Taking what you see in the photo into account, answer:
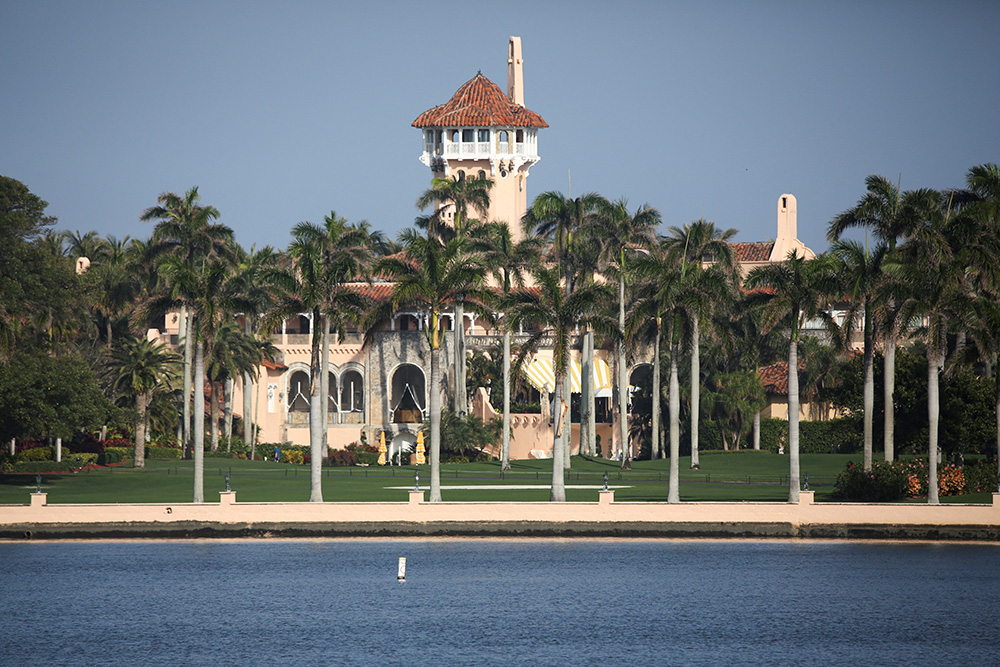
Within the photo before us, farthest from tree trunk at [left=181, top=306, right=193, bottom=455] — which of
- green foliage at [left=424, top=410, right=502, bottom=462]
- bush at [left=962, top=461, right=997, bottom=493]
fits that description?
bush at [left=962, top=461, right=997, bottom=493]

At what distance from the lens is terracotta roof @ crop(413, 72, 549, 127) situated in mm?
93000

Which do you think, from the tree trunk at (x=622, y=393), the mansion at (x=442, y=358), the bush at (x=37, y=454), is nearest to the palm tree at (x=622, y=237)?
the tree trunk at (x=622, y=393)

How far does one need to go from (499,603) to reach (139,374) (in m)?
35.6

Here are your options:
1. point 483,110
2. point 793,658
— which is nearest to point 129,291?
point 483,110

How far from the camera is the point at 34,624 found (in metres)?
32.7

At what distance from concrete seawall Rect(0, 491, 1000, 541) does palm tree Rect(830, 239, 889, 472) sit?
5.03 meters

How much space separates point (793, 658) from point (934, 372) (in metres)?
18.2

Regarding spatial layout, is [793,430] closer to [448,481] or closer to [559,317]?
[559,317]

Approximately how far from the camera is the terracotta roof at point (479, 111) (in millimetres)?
93000

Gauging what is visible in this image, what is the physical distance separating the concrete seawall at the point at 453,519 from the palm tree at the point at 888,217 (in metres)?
5.35

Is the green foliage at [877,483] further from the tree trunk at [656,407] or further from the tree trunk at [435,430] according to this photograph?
the tree trunk at [656,407]

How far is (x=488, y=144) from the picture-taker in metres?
93.3

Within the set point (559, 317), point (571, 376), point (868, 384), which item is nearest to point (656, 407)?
point (571, 376)

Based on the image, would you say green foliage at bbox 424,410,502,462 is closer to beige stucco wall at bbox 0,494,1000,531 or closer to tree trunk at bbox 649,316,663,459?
tree trunk at bbox 649,316,663,459
